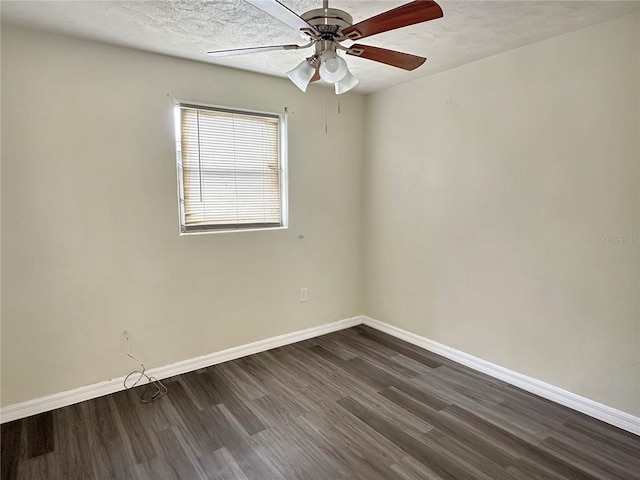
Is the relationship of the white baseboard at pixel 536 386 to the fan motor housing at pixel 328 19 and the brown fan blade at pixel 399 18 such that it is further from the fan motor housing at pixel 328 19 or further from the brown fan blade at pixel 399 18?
the fan motor housing at pixel 328 19

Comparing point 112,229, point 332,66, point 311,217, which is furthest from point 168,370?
point 332,66

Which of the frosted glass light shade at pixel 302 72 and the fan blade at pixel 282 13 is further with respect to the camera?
the frosted glass light shade at pixel 302 72

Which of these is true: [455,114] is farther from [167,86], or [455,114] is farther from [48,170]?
[48,170]

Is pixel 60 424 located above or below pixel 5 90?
below

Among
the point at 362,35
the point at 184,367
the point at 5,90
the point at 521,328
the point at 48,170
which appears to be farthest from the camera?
the point at 184,367

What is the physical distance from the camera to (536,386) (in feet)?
8.92

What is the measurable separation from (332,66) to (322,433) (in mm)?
2013

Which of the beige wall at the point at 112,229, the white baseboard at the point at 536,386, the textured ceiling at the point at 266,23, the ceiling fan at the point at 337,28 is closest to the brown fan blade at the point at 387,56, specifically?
the ceiling fan at the point at 337,28

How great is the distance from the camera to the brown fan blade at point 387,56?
174 cm

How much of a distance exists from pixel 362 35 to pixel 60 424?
279 cm

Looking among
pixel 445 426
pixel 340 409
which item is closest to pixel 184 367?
pixel 340 409

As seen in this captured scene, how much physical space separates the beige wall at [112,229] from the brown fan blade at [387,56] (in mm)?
1614

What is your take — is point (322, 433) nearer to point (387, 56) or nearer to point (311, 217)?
point (311, 217)

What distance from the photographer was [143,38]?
2.46 metres
